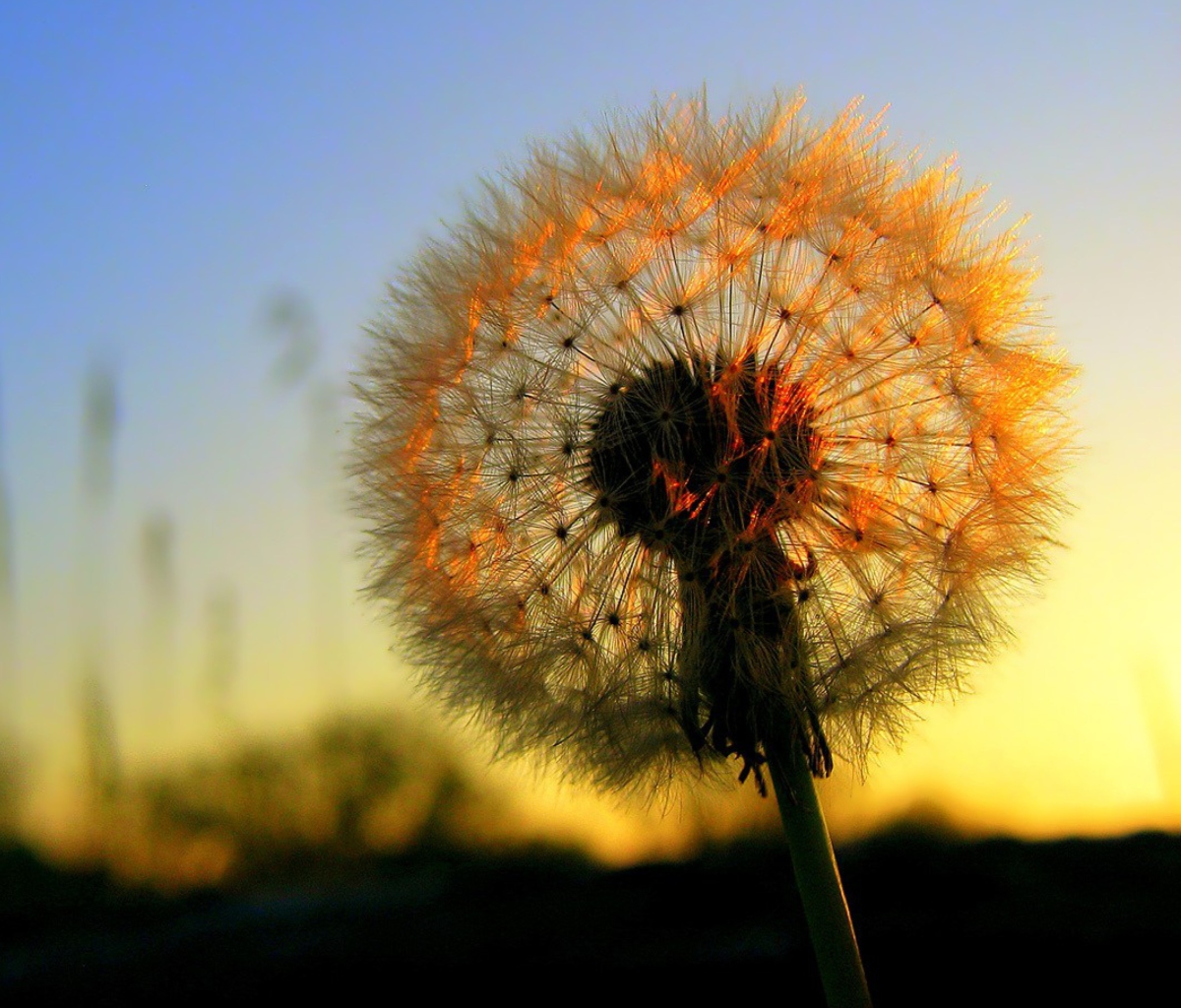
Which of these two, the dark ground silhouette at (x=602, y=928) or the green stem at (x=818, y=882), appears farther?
Result: the dark ground silhouette at (x=602, y=928)

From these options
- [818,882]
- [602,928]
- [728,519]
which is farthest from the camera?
[602,928]

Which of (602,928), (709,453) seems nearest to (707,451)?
(709,453)

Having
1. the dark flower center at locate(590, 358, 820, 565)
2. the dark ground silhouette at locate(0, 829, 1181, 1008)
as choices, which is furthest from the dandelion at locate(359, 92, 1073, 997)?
the dark ground silhouette at locate(0, 829, 1181, 1008)

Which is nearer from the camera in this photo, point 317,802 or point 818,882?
point 818,882

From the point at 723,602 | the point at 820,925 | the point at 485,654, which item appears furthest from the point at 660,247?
the point at 820,925

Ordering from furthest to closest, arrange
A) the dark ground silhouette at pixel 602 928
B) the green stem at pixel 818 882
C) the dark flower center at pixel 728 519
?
the dark ground silhouette at pixel 602 928
the dark flower center at pixel 728 519
the green stem at pixel 818 882

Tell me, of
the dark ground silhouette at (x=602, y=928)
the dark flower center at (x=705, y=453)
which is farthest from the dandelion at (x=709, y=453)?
the dark ground silhouette at (x=602, y=928)

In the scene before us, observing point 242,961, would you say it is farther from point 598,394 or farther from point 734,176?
point 734,176

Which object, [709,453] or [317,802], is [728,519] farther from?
[317,802]

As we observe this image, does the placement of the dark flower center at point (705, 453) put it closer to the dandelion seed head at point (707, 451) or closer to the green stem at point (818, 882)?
the dandelion seed head at point (707, 451)

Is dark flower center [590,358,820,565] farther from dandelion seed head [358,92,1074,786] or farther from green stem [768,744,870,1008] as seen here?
green stem [768,744,870,1008]
